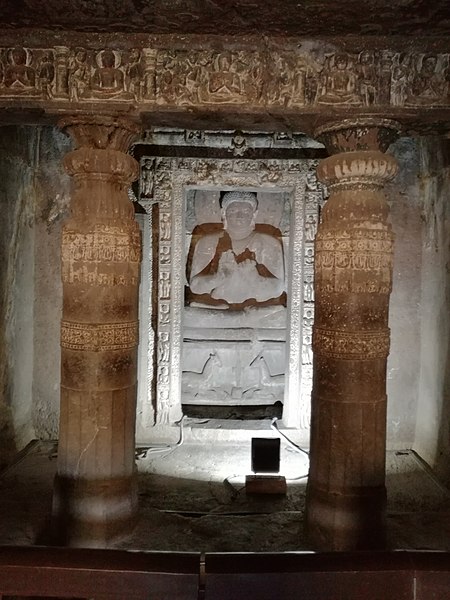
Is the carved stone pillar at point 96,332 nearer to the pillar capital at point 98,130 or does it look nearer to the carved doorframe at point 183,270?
the pillar capital at point 98,130

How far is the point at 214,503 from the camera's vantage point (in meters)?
4.52

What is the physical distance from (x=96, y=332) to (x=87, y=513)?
143 cm

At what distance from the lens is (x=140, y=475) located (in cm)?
507

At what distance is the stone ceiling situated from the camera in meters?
3.10

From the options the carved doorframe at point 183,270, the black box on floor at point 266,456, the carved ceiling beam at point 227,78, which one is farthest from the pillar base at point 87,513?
the carved ceiling beam at point 227,78

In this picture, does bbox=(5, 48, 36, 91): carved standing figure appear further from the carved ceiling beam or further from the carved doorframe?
the carved doorframe

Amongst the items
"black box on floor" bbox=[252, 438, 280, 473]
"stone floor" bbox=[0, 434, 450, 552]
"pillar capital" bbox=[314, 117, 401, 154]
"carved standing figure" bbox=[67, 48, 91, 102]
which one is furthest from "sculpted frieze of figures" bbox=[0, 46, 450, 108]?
"stone floor" bbox=[0, 434, 450, 552]

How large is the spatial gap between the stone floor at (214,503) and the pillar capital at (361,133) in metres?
3.15

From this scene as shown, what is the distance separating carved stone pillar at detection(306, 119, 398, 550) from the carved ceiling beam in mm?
249

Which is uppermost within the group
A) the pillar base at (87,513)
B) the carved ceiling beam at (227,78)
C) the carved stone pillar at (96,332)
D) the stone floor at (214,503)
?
the carved ceiling beam at (227,78)

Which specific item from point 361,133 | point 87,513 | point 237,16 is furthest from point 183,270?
point 237,16

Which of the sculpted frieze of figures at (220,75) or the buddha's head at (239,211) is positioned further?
the buddha's head at (239,211)

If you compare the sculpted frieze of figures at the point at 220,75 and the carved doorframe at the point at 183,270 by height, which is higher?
the sculpted frieze of figures at the point at 220,75

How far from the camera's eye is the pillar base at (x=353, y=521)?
144 inches
